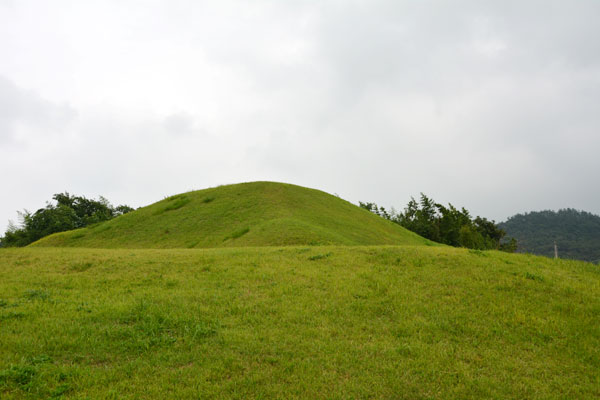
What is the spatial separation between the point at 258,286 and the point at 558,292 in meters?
9.31

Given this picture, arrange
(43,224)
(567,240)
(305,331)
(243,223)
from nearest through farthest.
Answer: (305,331) → (243,223) → (43,224) → (567,240)

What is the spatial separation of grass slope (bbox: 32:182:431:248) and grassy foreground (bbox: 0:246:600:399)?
10.7m

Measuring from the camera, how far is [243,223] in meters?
28.1

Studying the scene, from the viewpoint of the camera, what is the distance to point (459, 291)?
10.4m

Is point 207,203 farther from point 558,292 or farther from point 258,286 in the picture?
point 558,292

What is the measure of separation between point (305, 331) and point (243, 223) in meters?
20.7

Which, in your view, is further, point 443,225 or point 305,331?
point 443,225

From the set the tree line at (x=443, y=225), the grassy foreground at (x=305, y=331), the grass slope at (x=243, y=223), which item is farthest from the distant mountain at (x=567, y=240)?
the grassy foreground at (x=305, y=331)

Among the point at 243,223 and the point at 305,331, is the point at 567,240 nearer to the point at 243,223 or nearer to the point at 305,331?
the point at 243,223

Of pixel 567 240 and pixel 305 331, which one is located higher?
pixel 567 240

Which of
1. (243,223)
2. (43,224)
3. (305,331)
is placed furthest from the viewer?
(43,224)

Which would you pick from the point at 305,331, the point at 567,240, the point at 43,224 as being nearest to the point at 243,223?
the point at 305,331

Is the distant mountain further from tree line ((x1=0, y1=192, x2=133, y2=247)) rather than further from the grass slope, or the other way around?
tree line ((x1=0, y1=192, x2=133, y2=247))

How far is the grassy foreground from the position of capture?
599 cm
